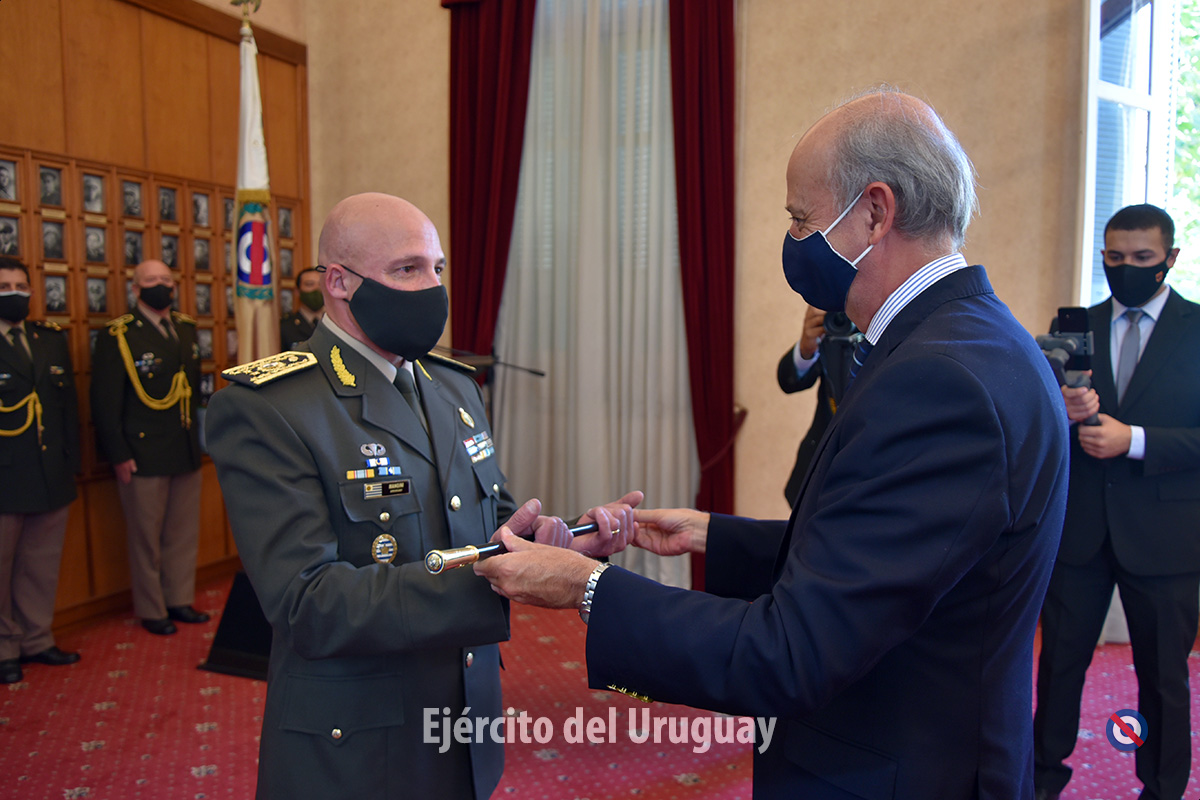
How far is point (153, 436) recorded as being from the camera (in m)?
4.26

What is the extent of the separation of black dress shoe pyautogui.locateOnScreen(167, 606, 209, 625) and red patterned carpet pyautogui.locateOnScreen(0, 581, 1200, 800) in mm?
298

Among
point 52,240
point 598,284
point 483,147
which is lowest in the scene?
point 598,284

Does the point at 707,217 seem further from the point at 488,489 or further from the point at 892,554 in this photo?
the point at 892,554

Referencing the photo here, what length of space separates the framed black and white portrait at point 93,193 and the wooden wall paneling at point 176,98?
1.08 feet

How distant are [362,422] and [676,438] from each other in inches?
133

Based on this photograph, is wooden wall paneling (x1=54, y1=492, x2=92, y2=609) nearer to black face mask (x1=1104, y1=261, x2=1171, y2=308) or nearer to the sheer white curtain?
the sheer white curtain

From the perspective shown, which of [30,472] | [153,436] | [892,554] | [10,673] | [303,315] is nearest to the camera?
[892,554]

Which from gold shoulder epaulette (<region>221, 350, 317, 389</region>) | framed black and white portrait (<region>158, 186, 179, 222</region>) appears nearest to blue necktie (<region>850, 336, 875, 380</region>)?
gold shoulder epaulette (<region>221, 350, 317, 389</region>)

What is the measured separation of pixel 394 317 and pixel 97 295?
3642 mm

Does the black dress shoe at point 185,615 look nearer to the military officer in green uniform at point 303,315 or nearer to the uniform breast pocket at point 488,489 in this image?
the military officer in green uniform at point 303,315

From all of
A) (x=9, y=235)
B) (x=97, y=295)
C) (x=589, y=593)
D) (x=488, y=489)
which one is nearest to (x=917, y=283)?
(x=589, y=593)

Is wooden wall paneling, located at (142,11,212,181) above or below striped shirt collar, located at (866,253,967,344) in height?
above

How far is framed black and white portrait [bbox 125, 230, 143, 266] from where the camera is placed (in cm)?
454

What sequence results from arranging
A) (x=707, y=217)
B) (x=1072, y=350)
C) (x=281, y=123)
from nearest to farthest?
1. (x=1072, y=350)
2. (x=707, y=217)
3. (x=281, y=123)
